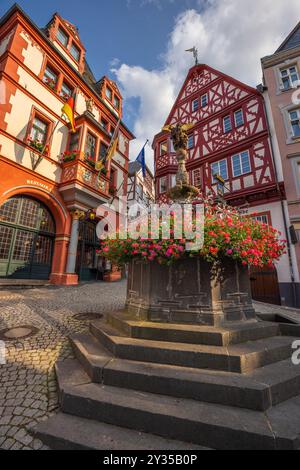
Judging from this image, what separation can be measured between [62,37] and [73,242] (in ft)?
44.5

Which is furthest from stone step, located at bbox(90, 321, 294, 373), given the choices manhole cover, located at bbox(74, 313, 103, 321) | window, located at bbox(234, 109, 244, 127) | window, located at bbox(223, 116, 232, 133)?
window, located at bbox(223, 116, 232, 133)

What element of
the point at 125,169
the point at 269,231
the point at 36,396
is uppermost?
the point at 125,169

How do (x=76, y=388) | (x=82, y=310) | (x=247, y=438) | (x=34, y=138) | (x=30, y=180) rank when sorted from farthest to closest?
(x=34, y=138)
(x=30, y=180)
(x=82, y=310)
(x=76, y=388)
(x=247, y=438)

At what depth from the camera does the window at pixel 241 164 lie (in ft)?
44.7

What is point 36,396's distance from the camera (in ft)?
7.82

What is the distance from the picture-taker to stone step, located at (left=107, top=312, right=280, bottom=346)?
2791mm

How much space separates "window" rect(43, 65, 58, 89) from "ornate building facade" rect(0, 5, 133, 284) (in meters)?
0.05

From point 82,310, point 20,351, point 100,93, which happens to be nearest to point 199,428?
point 20,351

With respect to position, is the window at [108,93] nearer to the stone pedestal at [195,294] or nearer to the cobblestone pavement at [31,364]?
the cobblestone pavement at [31,364]

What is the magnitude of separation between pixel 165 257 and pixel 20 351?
Result: 2.68 meters

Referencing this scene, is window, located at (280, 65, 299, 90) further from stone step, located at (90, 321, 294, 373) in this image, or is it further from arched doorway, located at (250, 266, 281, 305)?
stone step, located at (90, 321, 294, 373)

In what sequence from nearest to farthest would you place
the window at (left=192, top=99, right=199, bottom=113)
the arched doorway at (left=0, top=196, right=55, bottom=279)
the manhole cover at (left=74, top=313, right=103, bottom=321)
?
the manhole cover at (left=74, top=313, right=103, bottom=321)
the arched doorway at (left=0, top=196, right=55, bottom=279)
the window at (left=192, top=99, right=199, bottom=113)

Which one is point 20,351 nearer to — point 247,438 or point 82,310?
point 82,310

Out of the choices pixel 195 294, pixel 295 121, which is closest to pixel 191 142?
pixel 295 121
